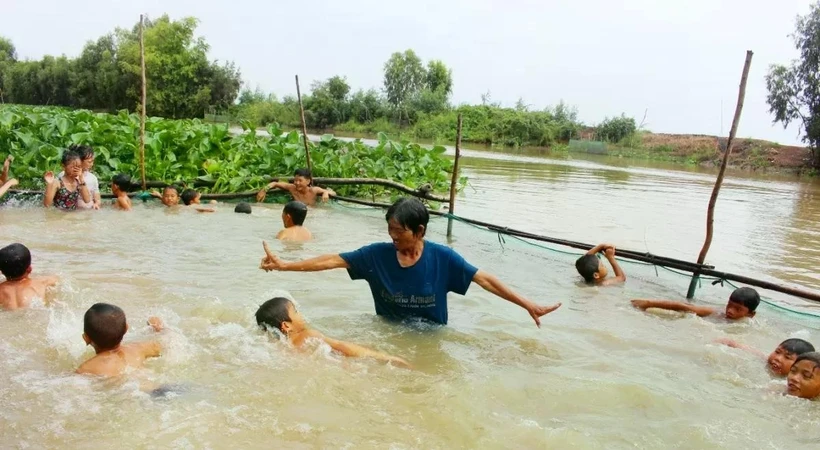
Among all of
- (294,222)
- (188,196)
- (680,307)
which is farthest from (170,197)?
(680,307)

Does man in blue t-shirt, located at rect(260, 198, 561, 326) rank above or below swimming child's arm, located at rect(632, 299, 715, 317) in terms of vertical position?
above

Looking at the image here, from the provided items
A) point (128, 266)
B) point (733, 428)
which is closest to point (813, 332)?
point (733, 428)

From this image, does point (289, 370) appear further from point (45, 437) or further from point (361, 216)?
point (361, 216)

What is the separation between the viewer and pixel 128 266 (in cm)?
601

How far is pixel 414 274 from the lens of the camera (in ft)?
13.1

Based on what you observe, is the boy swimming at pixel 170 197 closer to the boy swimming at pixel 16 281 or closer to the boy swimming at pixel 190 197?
the boy swimming at pixel 190 197

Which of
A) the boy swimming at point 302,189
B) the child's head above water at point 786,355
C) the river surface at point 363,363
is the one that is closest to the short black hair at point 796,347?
the child's head above water at point 786,355

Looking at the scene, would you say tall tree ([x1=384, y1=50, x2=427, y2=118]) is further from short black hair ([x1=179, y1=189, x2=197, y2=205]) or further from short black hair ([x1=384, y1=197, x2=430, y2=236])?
short black hair ([x1=384, y1=197, x2=430, y2=236])

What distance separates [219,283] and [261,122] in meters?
51.3

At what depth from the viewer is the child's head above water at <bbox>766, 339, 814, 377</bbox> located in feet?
14.0

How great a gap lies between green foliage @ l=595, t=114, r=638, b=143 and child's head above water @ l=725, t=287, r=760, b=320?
131 feet

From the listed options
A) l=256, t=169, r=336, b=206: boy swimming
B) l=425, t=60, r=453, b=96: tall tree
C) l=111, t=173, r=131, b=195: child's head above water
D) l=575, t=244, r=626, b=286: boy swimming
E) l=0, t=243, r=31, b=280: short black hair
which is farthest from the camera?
l=425, t=60, r=453, b=96: tall tree

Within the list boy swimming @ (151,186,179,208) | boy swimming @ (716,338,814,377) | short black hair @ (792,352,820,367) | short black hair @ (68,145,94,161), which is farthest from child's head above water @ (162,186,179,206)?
short black hair @ (792,352,820,367)

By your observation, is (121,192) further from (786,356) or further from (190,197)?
(786,356)
